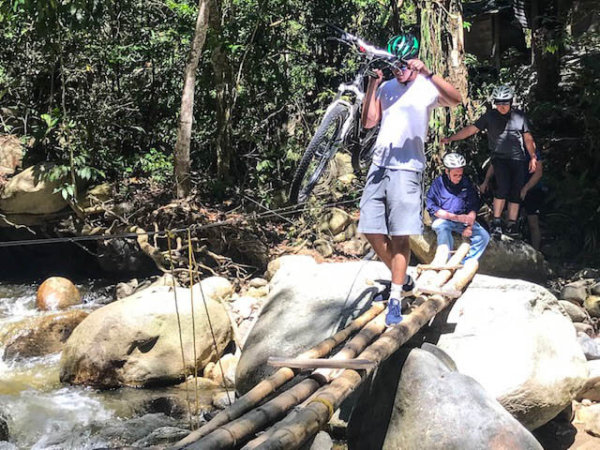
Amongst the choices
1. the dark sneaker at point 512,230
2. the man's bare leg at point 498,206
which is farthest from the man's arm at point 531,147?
the dark sneaker at point 512,230

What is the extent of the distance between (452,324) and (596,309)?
232cm

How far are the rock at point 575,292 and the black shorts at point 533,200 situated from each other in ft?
3.22

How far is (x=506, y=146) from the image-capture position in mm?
6980

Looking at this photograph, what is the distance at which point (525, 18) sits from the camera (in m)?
11.3

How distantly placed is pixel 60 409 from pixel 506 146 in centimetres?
495

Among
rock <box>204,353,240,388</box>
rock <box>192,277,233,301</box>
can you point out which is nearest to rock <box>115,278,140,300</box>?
rock <box>192,277,233,301</box>

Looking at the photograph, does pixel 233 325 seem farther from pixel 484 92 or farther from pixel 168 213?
pixel 484 92

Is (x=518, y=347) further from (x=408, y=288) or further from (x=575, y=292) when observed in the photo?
(x=575, y=292)

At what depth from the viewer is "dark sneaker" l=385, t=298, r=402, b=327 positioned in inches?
172

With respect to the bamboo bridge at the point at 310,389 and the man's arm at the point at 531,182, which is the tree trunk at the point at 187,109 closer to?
the man's arm at the point at 531,182

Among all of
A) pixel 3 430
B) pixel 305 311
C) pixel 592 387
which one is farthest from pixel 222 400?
pixel 592 387

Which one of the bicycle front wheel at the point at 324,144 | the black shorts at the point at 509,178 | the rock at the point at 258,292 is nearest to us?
the bicycle front wheel at the point at 324,144

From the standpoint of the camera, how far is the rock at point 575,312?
6.68 metres

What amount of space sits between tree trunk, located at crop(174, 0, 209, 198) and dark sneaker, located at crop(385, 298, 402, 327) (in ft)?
16.5
